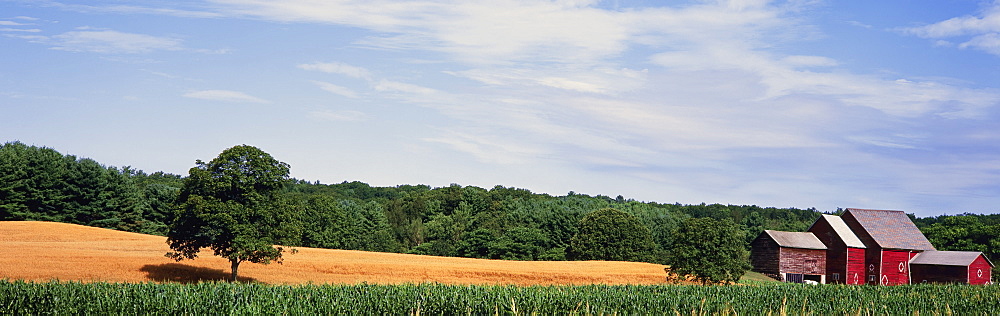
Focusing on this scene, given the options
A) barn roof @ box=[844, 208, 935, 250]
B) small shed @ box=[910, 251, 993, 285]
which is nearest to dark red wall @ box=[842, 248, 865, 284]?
barn roof @ box=[844, 208, 935, 250]

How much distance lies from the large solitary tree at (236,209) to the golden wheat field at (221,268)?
8.36ft

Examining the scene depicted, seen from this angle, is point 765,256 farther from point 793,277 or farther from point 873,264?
point 873,264

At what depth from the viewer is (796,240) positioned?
6775 cm

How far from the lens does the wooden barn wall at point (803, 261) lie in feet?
218

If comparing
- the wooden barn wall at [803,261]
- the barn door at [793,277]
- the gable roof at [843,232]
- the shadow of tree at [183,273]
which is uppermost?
the gable roof at [843,232]

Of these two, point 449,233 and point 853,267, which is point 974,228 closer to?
point 853,267

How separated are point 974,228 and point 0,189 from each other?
113 metres

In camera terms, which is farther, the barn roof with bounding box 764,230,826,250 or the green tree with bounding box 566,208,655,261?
the green tree with bounding box 566,208,655,261

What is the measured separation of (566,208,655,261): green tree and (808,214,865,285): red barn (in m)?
17.7

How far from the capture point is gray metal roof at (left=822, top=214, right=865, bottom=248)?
6969 centimetres

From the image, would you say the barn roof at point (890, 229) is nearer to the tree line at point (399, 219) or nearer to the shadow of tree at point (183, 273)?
the tree line at point (399, 219)

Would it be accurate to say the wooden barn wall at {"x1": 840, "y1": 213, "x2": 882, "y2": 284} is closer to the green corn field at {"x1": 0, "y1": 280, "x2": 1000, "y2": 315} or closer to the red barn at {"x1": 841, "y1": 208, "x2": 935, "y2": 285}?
the red barn at {"x1": 841, "y1": 208, "x2": 935, "y2": 285}

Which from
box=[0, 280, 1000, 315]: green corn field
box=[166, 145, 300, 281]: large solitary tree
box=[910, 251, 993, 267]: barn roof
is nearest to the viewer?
box=[0, 280, 1000, 315]: green corn field

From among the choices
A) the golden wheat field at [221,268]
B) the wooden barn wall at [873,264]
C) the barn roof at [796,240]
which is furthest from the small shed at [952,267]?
the golden wheat field at [221,268]
